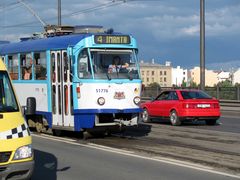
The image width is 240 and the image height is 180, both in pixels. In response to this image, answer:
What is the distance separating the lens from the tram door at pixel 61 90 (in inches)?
600

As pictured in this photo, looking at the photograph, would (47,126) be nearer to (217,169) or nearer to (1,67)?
(217,169)

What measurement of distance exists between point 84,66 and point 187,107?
6.55 metres

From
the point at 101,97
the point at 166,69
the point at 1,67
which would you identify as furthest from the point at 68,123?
the point at 166,69

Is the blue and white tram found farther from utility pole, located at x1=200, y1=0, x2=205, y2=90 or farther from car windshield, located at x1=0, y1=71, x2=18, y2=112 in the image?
utility pole, located at x1=200, y1=0, x2=205, y2=90

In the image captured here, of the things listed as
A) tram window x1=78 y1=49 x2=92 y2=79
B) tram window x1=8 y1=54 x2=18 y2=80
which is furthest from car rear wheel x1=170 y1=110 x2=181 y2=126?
tram window x1=78 y1=49 x2=92 y2=79

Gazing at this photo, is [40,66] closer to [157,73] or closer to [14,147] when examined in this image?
[14,147]

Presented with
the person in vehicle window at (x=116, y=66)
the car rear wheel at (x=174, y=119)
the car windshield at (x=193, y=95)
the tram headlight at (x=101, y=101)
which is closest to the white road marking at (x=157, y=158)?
the tram headlight at (x=101, y=101)

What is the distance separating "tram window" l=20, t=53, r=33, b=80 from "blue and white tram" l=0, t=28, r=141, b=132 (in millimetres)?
1110

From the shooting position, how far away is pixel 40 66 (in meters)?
16.7

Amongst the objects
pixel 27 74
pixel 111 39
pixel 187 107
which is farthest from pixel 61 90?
pixel 187 107

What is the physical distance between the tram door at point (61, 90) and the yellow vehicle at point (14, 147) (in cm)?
776

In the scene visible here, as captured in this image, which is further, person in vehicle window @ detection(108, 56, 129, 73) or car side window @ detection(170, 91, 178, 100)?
car side window @ detection(170, 91, 178, 100)

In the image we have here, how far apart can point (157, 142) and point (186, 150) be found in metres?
1.90

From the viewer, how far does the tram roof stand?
15.2 meters
